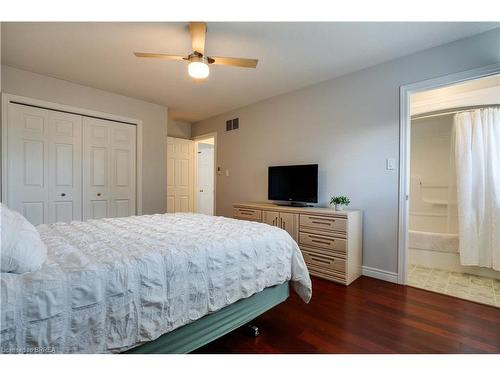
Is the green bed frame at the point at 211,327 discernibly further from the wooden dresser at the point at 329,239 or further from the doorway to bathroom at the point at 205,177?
the doorway to bathroom at the point at 205,177

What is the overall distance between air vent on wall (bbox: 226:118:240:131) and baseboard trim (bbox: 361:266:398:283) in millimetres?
3081

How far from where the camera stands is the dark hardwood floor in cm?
155

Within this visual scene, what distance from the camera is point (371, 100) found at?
9.24 feet

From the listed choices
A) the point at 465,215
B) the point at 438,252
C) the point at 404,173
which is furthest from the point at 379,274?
the point at 465,215

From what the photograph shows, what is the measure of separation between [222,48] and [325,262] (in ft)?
8.39

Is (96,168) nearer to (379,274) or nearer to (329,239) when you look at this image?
(329,239)

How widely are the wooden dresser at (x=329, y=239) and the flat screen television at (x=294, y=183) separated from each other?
13.6 inches

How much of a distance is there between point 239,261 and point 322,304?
114cm

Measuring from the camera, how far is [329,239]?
267cm

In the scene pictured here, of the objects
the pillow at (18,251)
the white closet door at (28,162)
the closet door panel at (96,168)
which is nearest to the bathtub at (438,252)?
the pillow at (18,251)

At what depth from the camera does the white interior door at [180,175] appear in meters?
5.03
